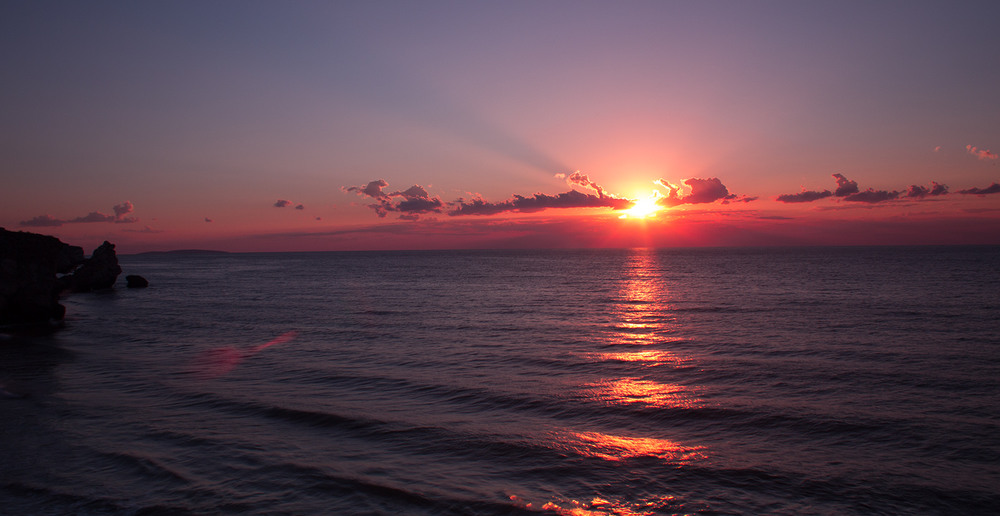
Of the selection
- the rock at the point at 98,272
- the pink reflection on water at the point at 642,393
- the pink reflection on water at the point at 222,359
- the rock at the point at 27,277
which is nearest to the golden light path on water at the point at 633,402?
the pink reflection on water at the point at 642,393

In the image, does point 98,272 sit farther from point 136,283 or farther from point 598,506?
point 598,506

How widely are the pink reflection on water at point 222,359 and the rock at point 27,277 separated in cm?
1671

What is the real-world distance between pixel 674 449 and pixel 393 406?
23.6 feet

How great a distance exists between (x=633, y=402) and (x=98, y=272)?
70.3 meters

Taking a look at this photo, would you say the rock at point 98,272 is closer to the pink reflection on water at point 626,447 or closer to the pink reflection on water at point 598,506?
the pink reflection on water at point 626,447

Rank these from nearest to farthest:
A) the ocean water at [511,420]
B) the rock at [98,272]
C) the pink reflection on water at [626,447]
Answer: the ocean water at [511,420], the pink reflection on water at [626,447], the rock at [98,272]

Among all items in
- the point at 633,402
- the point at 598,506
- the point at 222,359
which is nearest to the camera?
the point at 598,506

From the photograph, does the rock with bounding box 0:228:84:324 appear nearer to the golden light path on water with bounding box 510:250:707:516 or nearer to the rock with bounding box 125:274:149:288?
the golden light path on water with bounding box 510:250:707:516

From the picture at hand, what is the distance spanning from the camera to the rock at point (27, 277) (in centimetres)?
3083

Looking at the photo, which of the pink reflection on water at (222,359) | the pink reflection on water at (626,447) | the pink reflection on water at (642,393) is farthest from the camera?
the pink reflection on water at (222,359)

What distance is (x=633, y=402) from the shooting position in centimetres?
1465

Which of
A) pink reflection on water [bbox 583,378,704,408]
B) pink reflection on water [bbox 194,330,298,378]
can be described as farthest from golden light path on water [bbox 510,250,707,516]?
pink reflection on water [bbox 194,330,298,378]

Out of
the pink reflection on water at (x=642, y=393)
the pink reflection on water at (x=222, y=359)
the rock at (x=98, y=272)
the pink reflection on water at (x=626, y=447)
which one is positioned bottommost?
the pink reflection on water at (x=222, y=359)

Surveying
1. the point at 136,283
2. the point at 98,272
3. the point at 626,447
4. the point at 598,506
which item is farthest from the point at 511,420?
the point at 136,283
